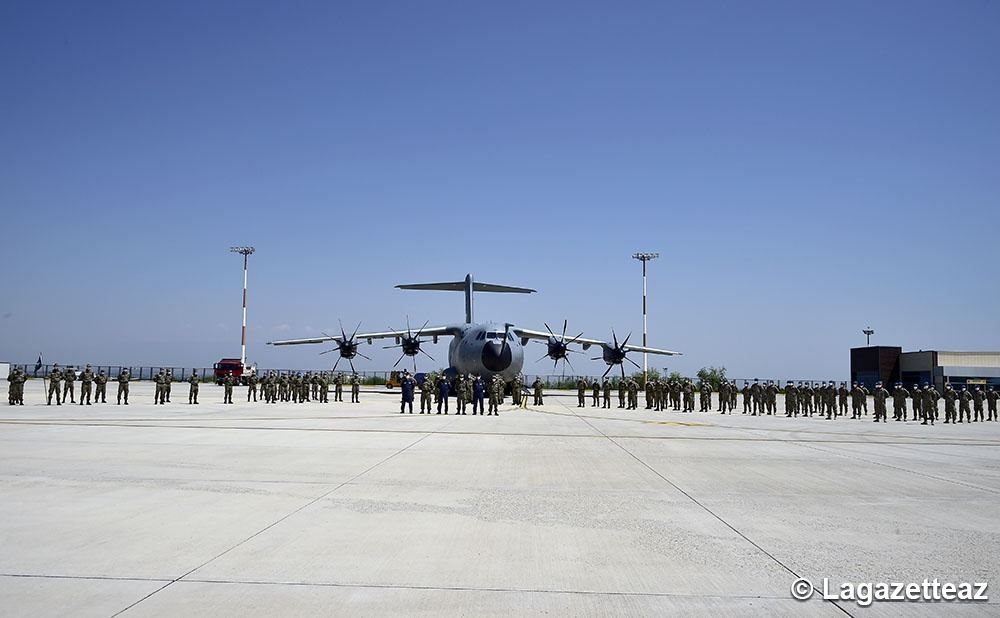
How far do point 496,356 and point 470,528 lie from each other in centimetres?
2400

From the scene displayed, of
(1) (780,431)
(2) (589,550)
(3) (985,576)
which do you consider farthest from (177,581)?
(1) (780,431)

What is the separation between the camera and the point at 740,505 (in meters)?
8.07

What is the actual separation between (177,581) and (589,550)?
3.08 m

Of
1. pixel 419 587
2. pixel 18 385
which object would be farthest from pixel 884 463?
pixel 18 385

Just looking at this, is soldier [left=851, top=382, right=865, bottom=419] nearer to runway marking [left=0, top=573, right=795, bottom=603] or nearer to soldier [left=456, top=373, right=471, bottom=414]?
soldier [left=456, top=373, right=471, bottom=414]

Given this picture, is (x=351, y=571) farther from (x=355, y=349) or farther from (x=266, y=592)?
(x=355, y=349)

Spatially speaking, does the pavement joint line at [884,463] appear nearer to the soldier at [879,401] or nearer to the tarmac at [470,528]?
the tarmac at [470,528]

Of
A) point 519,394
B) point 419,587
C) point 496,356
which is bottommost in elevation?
point 419,587

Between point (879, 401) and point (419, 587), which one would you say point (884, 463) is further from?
point (879, 401)

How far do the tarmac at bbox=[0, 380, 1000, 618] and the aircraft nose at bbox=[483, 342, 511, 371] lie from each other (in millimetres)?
17116

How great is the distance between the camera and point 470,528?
263 inches

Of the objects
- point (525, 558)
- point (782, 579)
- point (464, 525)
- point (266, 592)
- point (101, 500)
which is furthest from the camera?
point (101, 500)

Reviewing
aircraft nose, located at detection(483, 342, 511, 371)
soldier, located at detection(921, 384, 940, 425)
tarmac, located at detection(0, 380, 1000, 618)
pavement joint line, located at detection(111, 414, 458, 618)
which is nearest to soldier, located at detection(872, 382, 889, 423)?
soldier, located at detection(921, 384, 940, 425)

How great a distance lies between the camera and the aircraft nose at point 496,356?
30.7 m
